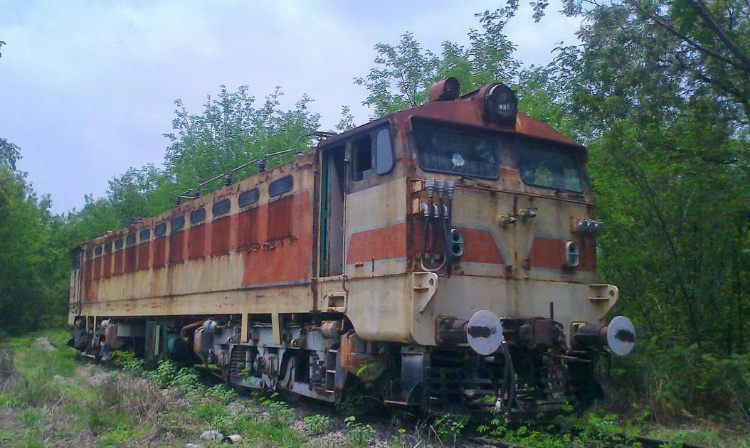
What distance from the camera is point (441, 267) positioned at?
7.29 meters

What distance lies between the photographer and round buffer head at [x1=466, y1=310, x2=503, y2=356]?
22.4 feet

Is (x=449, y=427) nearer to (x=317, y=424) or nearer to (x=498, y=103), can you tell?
(x=317, y=424)

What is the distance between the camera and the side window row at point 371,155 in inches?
310

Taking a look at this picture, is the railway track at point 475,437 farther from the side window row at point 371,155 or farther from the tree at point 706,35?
the tree at point 706,35

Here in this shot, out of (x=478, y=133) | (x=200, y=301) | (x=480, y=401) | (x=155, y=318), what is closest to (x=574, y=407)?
(x=480, y=401)

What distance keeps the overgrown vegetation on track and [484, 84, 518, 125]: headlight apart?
3475 mm

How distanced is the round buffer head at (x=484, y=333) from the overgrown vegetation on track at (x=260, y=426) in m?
0.81

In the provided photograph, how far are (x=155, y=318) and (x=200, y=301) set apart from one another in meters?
3.66

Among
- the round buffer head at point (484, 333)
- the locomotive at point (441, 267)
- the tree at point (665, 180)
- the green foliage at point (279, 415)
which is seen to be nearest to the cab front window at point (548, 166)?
the locomotive at point (441, 267)

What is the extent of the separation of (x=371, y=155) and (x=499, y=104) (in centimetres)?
164

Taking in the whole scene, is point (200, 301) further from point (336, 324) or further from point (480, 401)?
point (480, 401)

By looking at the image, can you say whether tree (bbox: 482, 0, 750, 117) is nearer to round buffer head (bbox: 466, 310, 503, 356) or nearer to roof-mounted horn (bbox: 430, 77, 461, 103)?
roof-mounted horn (bbox: 430, 77, 461, 103)

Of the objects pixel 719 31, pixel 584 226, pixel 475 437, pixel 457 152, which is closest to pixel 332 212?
pixel 457 152

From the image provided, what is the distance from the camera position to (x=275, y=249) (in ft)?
33.8
